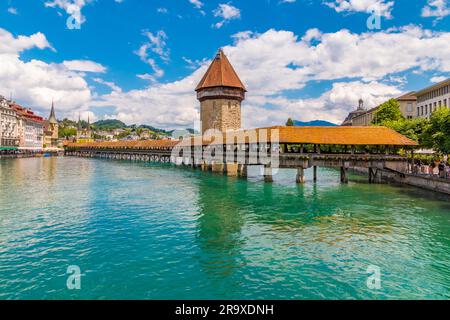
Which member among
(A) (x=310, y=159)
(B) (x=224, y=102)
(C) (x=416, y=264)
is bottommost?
(C) (x=416, y=264)

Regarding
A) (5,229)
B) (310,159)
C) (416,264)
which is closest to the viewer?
(416,264)

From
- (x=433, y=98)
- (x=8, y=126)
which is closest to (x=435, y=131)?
(x=433, y=98)

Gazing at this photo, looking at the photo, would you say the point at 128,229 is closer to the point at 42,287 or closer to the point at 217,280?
the point at 42,287

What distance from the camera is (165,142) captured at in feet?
193

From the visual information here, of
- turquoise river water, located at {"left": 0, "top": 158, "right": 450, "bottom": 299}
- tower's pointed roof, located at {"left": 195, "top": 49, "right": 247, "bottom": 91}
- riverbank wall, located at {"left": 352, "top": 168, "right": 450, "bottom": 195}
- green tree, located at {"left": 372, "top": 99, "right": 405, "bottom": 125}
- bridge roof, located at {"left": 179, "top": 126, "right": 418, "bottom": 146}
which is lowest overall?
turquoise river water, located at {"left": 0, "top": 158, "right": 450, "bottom": 299}

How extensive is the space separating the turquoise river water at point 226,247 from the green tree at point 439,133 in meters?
4.80

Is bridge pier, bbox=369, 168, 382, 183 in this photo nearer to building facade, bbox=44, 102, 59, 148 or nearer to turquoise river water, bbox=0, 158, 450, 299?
turquoise river water, bbox=0, 158, 450, 299

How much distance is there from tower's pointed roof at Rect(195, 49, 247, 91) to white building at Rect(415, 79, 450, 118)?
2448cm

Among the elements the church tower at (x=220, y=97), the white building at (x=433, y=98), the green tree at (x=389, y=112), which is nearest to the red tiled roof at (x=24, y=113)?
the church tower at (x=220, y=97)

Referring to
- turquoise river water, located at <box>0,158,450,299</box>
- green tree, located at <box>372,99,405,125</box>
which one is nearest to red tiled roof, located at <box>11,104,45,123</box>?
turquoise river water, located at <box>0,158,450,299</box>

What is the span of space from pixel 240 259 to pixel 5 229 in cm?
876

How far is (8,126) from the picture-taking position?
2859 inches

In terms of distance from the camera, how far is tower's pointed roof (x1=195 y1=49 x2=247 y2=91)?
41938 mm
